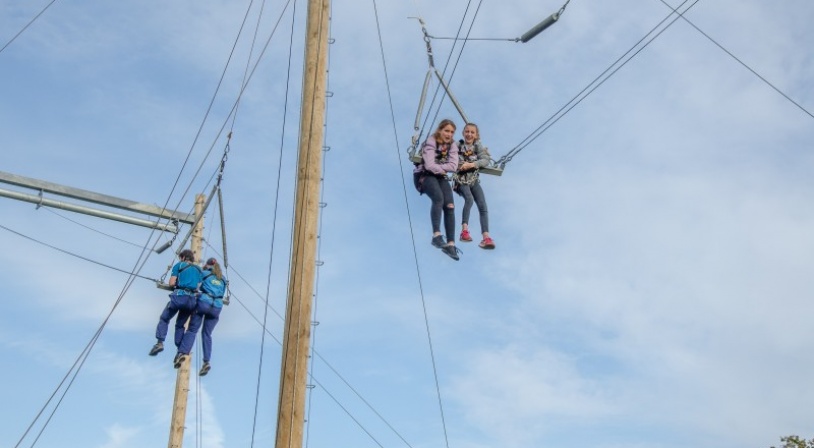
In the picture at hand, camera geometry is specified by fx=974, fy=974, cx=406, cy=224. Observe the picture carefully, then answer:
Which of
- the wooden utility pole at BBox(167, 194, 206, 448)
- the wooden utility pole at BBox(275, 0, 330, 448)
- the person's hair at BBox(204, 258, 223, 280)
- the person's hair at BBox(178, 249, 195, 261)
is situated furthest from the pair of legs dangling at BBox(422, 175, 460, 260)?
the wooden utility pole at BBox(167, 194, 206, 448)

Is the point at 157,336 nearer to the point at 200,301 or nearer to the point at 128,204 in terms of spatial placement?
the point at 200,301

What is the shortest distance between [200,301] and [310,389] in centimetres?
388

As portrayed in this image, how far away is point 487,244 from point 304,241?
7.09 feet

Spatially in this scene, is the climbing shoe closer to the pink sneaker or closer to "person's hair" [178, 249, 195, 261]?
the pink sneaker

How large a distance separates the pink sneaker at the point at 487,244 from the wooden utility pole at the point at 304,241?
1.97 m

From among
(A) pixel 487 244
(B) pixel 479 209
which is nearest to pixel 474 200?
(B) pixel 479 209

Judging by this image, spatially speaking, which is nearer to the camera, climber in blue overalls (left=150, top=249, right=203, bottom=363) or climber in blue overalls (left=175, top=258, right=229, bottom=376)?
climber in blue overalls (left=150, top=249, right=203, bottom=363)

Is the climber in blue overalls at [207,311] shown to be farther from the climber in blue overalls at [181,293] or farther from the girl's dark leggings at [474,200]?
the girl's dark leggings at [474,200]

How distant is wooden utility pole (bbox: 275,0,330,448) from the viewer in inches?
365

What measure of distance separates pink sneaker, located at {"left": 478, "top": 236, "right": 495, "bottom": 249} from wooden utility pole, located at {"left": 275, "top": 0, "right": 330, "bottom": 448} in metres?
1.97

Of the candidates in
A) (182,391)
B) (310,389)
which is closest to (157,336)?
(182,391)

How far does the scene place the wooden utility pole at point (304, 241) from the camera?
30.4 feet

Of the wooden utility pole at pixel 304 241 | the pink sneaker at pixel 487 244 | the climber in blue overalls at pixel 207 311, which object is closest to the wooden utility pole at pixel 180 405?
the climber in blue overalls at pixel 207 311

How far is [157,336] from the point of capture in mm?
13047
